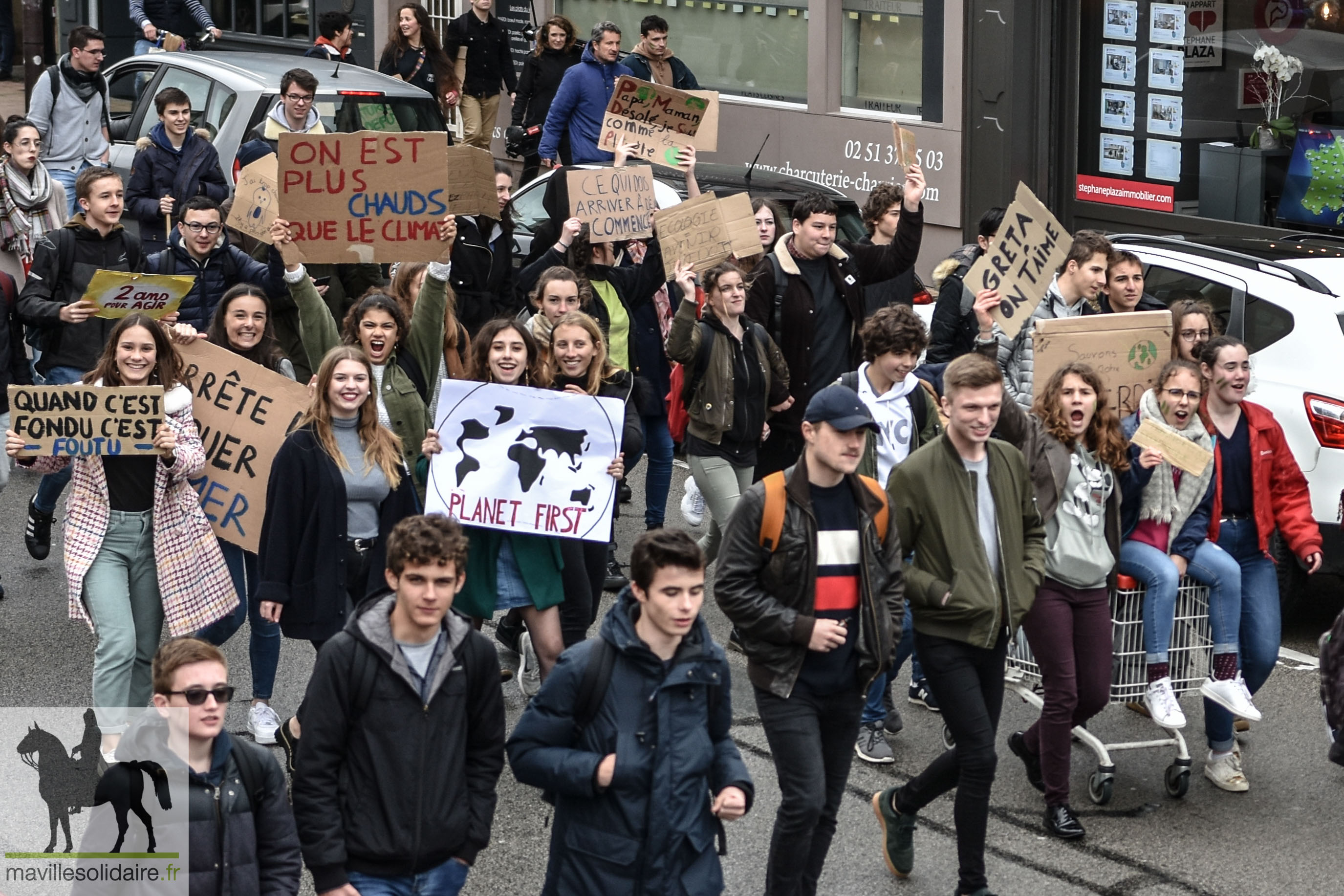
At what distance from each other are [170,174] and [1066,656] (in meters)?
7.87

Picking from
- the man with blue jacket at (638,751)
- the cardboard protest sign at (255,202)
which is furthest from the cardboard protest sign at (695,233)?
the man with blue jacket at (638,751)

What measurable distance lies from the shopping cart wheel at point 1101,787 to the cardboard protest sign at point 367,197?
3.80m

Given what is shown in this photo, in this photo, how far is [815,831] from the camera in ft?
18.5

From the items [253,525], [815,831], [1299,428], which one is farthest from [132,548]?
[1299,428]

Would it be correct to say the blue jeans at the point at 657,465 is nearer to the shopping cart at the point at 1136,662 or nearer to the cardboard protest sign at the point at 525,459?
the cardboard protest sign at the point at 525,459

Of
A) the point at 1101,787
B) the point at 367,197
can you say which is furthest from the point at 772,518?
the point at 367,197

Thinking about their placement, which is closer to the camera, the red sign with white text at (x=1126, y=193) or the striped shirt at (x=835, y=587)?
the striped shirt at (x=835, y=587)

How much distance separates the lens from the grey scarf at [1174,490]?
6922 mm

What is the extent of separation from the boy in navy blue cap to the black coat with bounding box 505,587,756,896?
67 centimetres

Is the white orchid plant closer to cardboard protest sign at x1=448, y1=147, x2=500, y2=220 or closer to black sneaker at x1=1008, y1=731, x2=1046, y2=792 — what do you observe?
cardboard protest sign at x1=448, y1=147, x2=500, y2=220

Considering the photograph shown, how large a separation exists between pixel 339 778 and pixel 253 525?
113 inches

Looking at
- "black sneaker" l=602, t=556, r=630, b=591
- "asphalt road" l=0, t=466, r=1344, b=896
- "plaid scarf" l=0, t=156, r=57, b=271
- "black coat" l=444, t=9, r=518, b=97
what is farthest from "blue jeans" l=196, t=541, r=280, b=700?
"black coat" l=444, t=9, r=518, b=97

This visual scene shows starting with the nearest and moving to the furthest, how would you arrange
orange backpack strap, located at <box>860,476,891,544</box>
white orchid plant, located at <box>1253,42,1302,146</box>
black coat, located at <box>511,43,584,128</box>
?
orange backpack strap, located at <box>860,476,891,544</box>
white orchid plant, located at <box>1253,42,1302,146</box>
black coat, located at <box>511,43,584,128</box>

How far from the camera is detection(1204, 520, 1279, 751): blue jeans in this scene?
23.2 ft
